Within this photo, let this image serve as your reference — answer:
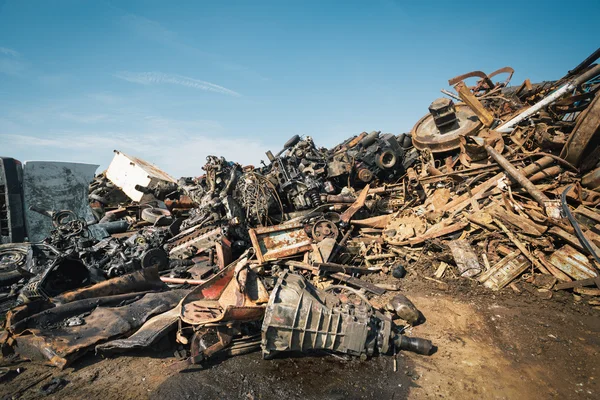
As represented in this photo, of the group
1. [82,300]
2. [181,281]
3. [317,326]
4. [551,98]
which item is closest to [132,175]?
[181,281]

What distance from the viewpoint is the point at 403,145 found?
1024 centimetres

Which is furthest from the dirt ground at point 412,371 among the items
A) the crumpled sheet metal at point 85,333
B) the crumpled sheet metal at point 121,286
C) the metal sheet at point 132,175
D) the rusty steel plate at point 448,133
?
the metal sheet at point 132,175

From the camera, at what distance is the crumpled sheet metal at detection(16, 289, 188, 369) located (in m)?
3.32

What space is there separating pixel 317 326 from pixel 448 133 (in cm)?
813

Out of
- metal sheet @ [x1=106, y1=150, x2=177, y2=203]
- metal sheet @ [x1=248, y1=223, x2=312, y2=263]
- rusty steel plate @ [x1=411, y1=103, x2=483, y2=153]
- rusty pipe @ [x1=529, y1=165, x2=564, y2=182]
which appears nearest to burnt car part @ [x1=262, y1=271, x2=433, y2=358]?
metal sheet @ [x1=248, y1=223, x2=312, y2=263]

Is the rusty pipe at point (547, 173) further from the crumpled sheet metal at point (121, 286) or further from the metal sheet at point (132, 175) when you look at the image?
the metal sheet at point (132, 175)

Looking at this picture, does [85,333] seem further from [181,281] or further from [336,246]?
[336,246]

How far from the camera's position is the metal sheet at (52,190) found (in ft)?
31.1

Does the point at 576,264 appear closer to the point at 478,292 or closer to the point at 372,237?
the point at 478,292

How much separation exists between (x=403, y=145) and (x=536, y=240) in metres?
6.11

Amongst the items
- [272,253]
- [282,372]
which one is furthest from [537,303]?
[272,253]

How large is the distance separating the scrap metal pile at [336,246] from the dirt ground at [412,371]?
0.22 m

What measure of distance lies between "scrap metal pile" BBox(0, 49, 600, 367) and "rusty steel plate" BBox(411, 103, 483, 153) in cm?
6

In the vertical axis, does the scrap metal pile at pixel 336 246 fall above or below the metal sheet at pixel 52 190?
below
